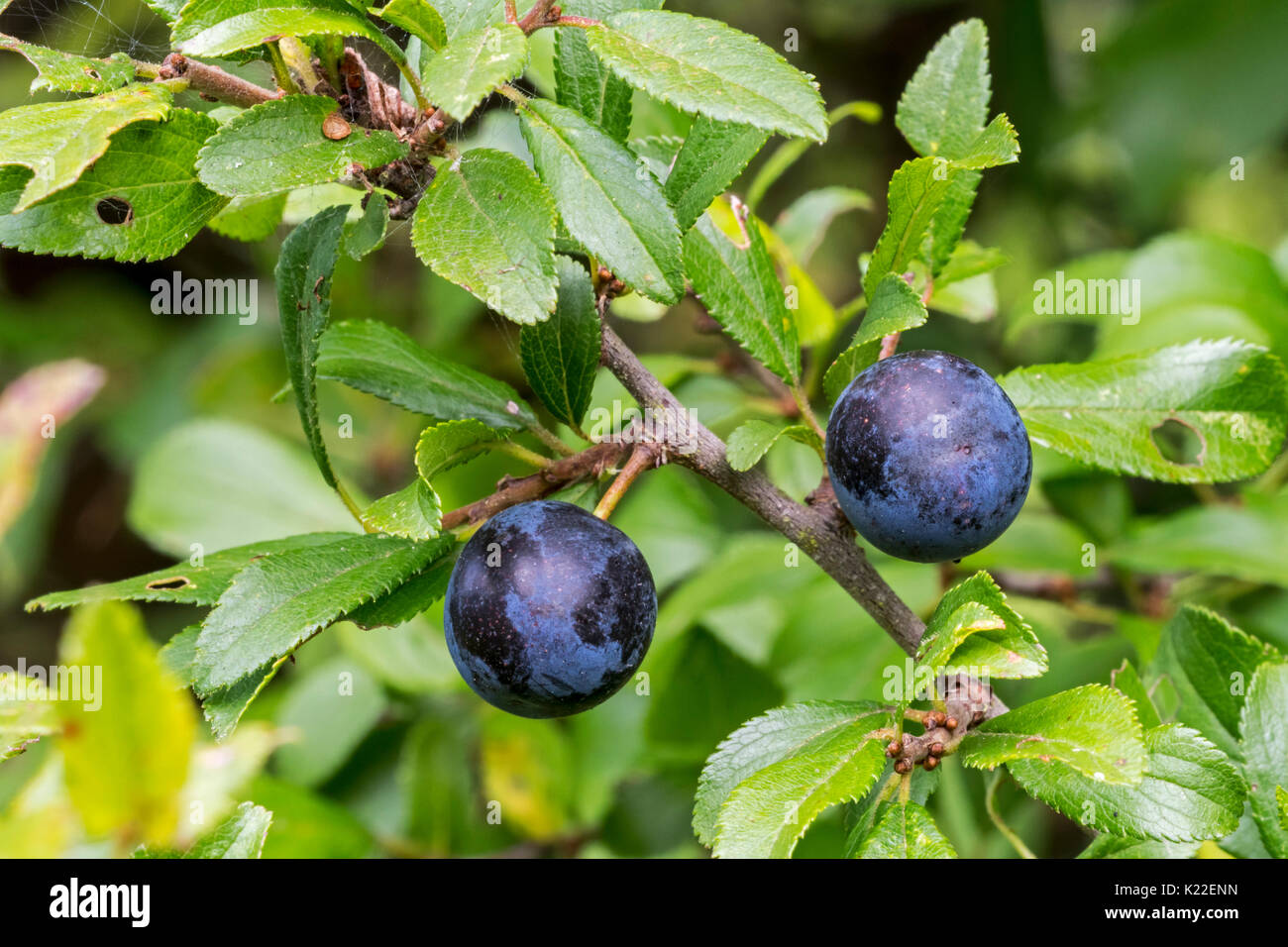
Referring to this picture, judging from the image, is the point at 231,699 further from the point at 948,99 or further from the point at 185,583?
the point at 948,99

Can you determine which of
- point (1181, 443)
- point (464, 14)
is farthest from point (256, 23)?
point (1181, 443)

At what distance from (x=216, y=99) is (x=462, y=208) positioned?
0.24m

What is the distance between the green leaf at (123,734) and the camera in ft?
1.32

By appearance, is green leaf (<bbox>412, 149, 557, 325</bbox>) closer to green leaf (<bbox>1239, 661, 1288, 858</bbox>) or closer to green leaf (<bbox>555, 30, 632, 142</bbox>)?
green leaf (<bbox>555, 30, 632, 142</bbox>)

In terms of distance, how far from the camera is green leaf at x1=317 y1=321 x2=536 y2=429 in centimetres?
94

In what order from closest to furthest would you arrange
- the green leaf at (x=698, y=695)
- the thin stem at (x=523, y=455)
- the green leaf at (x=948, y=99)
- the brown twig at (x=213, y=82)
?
the brown twig at (x=213, y=82) → the thin stem at (x=523, y=455) → the green leaf at (x=948, y=99) → the green leaf at (x=698, y=695)

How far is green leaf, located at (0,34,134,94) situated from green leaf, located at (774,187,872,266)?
943 millimetres

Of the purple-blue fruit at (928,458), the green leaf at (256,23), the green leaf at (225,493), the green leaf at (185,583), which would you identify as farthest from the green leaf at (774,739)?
the green leaf at (225,493)

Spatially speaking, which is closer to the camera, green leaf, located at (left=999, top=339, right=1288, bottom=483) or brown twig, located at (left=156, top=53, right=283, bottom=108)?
brown twig, located at (left=156, top=53, right=283, bottom=108)

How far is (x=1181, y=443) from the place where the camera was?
1694 mm

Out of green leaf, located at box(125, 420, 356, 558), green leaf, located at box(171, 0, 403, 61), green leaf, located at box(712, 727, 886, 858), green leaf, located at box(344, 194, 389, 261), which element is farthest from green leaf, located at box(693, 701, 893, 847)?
green leaf, located at box(125, 420, 356, 558)

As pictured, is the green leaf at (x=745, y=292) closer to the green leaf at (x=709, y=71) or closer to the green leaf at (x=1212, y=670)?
the green leaf at (x=709, y=71)

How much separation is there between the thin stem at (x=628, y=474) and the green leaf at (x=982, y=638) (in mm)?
243
